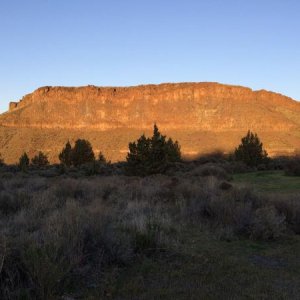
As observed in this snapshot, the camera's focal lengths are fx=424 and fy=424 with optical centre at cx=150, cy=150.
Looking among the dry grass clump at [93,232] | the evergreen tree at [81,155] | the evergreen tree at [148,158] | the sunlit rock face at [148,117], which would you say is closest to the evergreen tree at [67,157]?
the evergreen tree at [81,155]

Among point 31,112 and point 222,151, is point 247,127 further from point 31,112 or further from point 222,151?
point 31,112

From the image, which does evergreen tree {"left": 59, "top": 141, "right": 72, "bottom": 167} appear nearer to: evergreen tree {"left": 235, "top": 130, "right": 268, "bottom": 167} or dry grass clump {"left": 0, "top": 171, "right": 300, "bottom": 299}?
evergreen tree {"left": 235, "top": 130, "right": 268, "bottom": 167}

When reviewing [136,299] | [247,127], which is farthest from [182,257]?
[247,127]

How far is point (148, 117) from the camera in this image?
12650 centimetres

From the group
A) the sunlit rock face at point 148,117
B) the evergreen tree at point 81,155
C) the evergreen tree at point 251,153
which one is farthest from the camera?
the sunlit rock face at point 148,117

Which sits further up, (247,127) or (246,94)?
(246,94)

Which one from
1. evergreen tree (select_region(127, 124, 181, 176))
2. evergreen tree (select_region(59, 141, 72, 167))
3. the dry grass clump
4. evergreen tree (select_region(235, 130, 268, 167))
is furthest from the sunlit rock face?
the dry grass clump

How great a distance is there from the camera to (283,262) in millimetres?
6598

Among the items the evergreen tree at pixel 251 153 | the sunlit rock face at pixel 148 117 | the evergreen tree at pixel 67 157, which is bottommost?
the evergreen tree at pixel 67 157

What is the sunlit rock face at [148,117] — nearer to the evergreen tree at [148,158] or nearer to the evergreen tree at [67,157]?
the evergreen tree at [67,157]

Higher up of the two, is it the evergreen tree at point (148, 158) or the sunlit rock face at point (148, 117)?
the sunlit rock face at point (148, 117)

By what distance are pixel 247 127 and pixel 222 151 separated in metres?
20.9

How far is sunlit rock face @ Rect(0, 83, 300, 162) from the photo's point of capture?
103 metres

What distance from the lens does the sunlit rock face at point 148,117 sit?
103 meters
